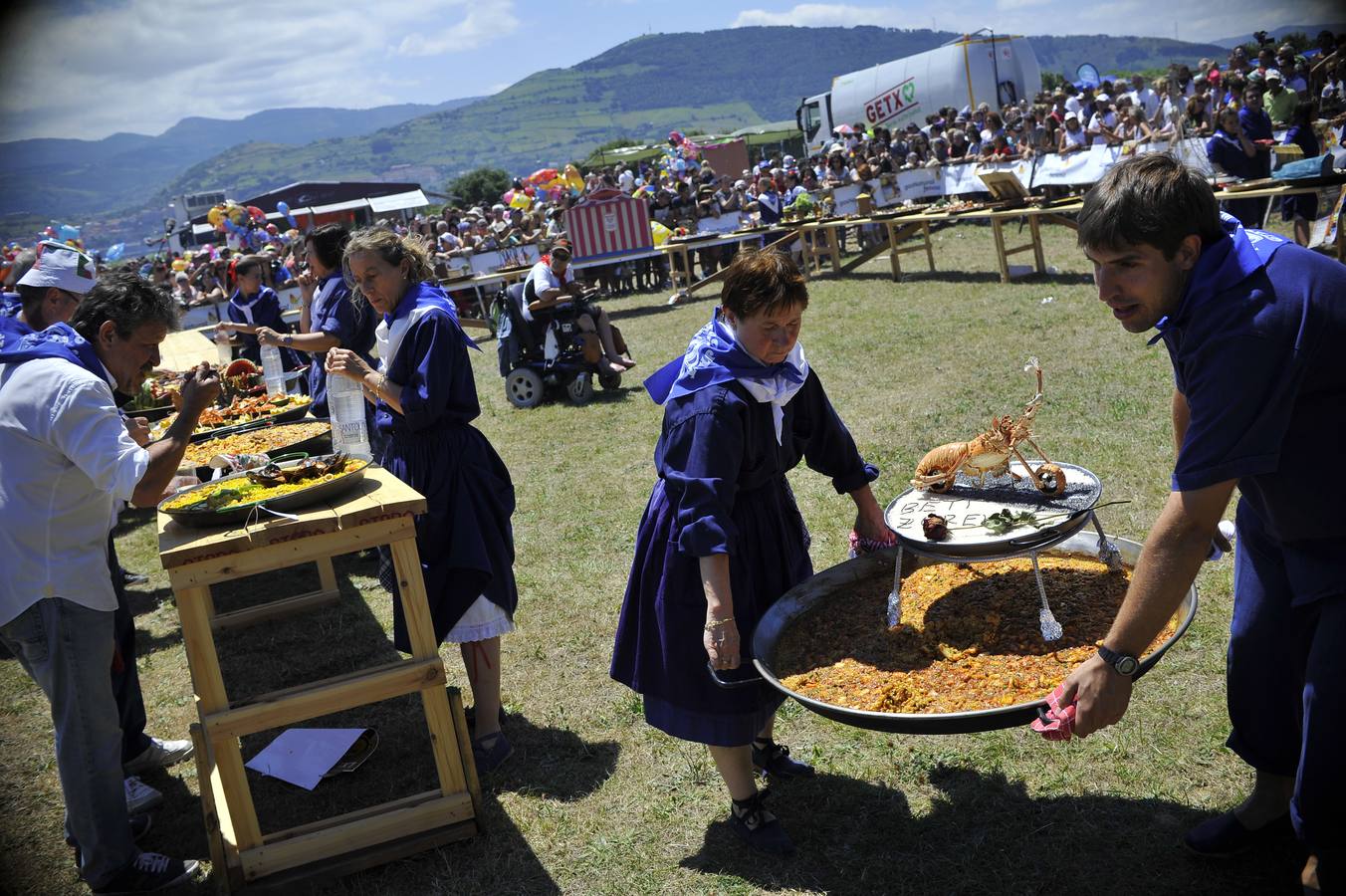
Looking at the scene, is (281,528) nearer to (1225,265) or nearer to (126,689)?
(126,689)

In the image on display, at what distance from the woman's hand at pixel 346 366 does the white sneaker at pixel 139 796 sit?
1784mm

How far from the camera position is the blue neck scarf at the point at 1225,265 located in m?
1.93

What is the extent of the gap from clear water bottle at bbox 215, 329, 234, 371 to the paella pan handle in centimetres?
555

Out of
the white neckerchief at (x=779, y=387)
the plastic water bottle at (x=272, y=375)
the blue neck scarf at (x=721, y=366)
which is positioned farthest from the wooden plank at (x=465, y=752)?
the plastic water bottle at (x=272, y=375)

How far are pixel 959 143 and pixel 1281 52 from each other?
611cm

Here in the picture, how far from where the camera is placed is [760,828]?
307 cm

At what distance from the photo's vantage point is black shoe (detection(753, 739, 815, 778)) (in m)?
3.46

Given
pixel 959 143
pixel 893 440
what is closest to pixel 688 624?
pixel 893 440

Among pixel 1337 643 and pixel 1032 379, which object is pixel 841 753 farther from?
pixel 1032 379

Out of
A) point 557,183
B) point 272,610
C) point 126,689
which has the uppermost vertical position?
point 557,183

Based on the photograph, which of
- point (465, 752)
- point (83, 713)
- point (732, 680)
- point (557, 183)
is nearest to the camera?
point (732, 680)

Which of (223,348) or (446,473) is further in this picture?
(223,348)

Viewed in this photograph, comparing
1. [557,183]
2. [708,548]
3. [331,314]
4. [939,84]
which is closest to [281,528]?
[708,548]

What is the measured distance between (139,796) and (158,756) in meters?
0.30
